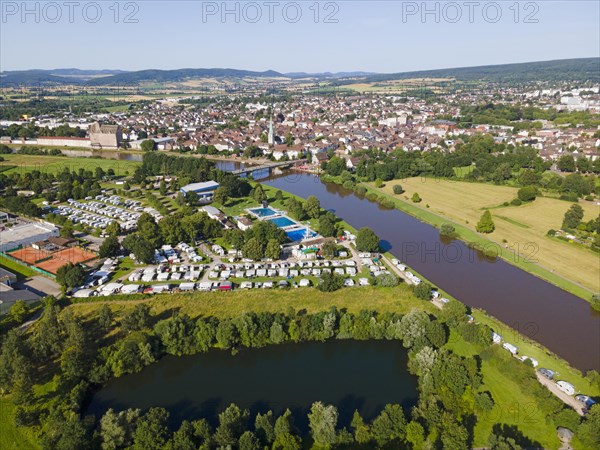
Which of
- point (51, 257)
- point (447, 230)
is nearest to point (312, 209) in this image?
point (447, 230)

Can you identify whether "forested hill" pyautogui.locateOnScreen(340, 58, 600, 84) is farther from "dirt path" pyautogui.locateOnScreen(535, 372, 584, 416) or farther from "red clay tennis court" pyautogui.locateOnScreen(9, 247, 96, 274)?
"red clay tennis court" pyautogui.locateOnScreen(9, 247, 96, 274)

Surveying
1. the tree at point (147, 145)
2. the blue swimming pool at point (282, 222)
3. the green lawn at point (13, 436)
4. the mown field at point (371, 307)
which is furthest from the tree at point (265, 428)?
the tree at point (147, 145)

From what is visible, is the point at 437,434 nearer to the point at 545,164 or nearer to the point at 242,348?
the point at 242,348

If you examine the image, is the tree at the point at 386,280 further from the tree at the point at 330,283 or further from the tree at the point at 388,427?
the tree at the point at 388,427

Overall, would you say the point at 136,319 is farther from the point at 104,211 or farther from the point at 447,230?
the point at 447,230

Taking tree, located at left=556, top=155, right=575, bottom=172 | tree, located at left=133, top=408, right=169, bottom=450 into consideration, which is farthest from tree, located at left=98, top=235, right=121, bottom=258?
tree, located at left=556, top=155, right=575, bottom=172

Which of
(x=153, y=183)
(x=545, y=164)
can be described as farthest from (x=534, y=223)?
(x=153, y=183)
